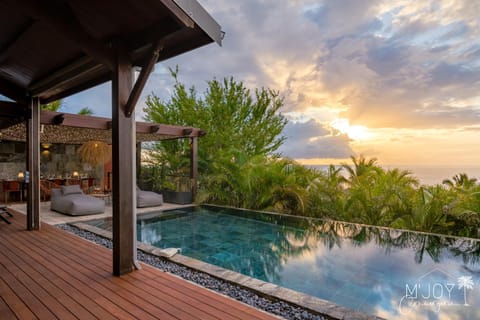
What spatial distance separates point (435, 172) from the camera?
7.45 m

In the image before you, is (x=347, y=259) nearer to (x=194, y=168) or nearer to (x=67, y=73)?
(x=67, y=73)

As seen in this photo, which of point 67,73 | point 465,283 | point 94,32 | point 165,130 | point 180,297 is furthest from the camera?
point 165,130

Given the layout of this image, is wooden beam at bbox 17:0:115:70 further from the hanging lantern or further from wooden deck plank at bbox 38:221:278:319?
the hanging lantern

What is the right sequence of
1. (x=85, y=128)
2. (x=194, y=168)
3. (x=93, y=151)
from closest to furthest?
(x=85, y=128)
(x=93, y=151)
(x=194, y=168)

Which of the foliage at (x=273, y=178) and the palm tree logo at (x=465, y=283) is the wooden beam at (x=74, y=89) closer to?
the foliage at (x=273, y=178)

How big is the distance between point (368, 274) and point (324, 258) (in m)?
0.79

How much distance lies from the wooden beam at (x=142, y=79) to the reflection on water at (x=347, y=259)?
2.70m

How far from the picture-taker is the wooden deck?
2320mm

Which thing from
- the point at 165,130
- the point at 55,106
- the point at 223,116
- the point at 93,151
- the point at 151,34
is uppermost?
the point at 55,106

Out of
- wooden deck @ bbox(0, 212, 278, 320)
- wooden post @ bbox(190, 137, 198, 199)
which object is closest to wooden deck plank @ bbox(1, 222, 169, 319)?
wooden deck @ bbox(0, 212, 278, 320)

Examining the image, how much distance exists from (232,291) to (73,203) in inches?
244

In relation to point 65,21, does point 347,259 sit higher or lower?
lower

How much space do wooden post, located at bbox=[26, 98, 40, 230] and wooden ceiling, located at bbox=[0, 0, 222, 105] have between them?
1.26m

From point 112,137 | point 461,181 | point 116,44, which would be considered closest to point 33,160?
point 112,137
